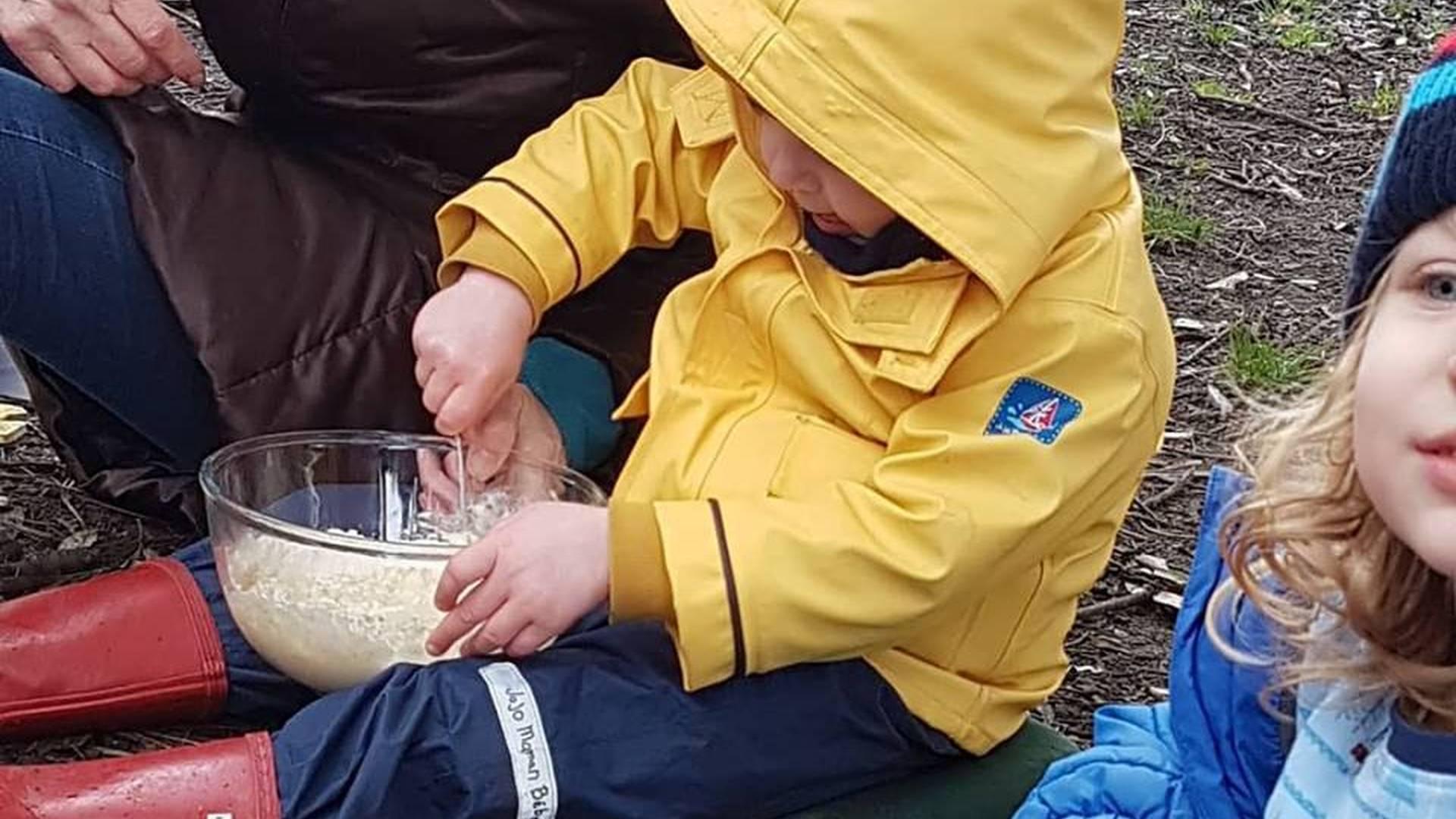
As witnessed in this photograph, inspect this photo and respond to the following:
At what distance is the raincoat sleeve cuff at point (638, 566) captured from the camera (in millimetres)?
1531

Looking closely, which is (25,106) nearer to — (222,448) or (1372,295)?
(222,448)

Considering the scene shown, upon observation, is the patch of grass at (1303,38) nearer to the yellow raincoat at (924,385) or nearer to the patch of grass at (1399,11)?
the patch of grass at (1399,11)

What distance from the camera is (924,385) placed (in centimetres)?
156

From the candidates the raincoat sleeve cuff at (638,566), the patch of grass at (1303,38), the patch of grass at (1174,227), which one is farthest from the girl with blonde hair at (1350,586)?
the patch of grass at (1303,38)

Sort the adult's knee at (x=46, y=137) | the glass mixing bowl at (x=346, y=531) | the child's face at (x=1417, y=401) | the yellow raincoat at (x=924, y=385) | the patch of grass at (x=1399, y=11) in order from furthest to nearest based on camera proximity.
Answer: the patch of grass at (x=1399, y=11) < the adult's knee at (x=46, y=137) < the glass mixing bowl at (x=346, y=531) < the yellow raincoat at (x=924, y=385) < the child's face at (x=1417, y=401)

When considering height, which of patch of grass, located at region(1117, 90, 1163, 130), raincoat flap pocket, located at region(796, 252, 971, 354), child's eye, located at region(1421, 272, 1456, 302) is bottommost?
patch of grass, located at region(1117, 90, 1163, 130)

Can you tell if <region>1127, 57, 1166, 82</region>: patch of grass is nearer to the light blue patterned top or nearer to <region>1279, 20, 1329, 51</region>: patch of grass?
<region>1279, 20, 1329, 51</region>: patch of grass

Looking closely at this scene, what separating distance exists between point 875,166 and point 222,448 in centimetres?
72

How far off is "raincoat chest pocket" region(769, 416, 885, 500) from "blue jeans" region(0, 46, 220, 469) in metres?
0.64

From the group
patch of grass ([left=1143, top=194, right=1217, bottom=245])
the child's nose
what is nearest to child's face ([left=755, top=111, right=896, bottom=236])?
the child's nose

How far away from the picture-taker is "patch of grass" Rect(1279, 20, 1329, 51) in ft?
15.5

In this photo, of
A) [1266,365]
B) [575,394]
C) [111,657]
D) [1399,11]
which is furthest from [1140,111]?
[111,657]

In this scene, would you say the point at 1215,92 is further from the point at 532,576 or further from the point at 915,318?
the point at 532,576

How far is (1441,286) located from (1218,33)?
3.61 metres
